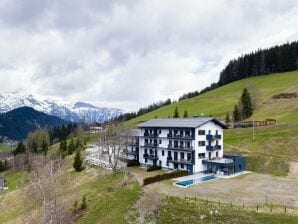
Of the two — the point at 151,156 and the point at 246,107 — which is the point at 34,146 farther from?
the point at 151,156

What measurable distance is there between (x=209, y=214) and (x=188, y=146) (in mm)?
27939

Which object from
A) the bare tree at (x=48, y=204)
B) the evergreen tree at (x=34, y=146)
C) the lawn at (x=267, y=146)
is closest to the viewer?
the bare tree at (x=48, y=204)

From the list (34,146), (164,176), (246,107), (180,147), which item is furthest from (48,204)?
(34,146)

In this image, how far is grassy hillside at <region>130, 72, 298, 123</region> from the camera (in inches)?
4779

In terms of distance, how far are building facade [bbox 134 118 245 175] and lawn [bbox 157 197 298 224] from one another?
2054 cm

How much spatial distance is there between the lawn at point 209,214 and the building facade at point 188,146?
809 inches

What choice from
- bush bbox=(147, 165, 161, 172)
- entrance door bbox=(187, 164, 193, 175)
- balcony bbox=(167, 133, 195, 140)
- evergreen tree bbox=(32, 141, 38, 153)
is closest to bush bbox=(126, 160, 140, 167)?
bush bbox=(147, 165, 161, 172)

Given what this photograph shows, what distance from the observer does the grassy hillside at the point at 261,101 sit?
121387 millimetres

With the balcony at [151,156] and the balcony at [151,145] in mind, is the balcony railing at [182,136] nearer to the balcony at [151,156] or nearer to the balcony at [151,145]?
the balcony at [151,145]

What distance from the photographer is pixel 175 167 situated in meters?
72.6

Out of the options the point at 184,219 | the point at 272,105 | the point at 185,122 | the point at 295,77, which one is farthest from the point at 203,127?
the point at 295,77

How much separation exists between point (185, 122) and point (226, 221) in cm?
3369

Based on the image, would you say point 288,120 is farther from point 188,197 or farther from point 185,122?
point 188,197

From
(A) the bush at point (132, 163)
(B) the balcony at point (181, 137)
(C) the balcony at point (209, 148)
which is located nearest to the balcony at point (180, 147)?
(B) the balcony at point (181, 137)
